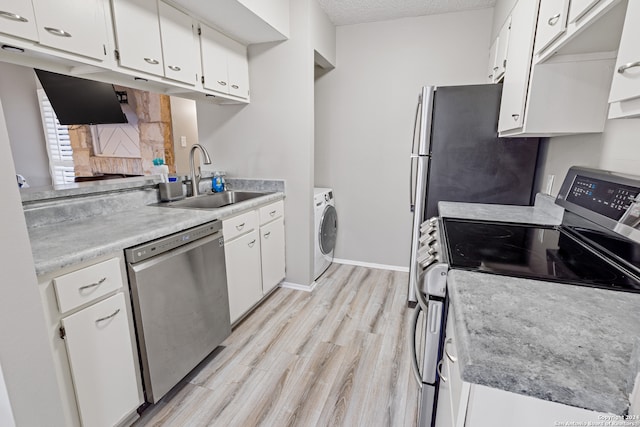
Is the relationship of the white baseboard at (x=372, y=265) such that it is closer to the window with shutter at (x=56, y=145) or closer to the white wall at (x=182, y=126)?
the white wall at (x=182, y=126)

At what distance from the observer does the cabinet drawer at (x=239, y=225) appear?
2039 mm

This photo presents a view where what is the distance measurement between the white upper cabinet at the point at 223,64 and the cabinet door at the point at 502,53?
6.51 ft

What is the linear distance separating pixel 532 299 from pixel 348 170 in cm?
275

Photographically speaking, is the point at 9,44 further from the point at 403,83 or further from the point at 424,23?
the point at 424,23

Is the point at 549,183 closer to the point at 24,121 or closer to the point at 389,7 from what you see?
the point at 389,7

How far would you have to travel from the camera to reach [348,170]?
340 cm

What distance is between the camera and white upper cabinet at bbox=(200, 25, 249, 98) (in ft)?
7.27

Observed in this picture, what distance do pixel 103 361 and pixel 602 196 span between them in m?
2.13

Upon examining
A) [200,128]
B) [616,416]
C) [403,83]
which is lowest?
→ [616,416]

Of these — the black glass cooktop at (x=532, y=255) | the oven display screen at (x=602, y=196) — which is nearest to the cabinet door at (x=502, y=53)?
the oven display screen at (x=602, y=196)

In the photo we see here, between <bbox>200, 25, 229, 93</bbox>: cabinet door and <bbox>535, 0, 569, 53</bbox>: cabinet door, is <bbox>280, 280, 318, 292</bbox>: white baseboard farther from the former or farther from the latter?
<bbox>535, 0, 569, 53</bbox>: cabinet door

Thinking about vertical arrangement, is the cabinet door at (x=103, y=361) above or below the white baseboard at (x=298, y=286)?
above

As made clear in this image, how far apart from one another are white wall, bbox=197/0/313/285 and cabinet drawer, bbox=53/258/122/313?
1.65 meters

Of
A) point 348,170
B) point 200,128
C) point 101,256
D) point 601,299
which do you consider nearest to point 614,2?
point 601,299
